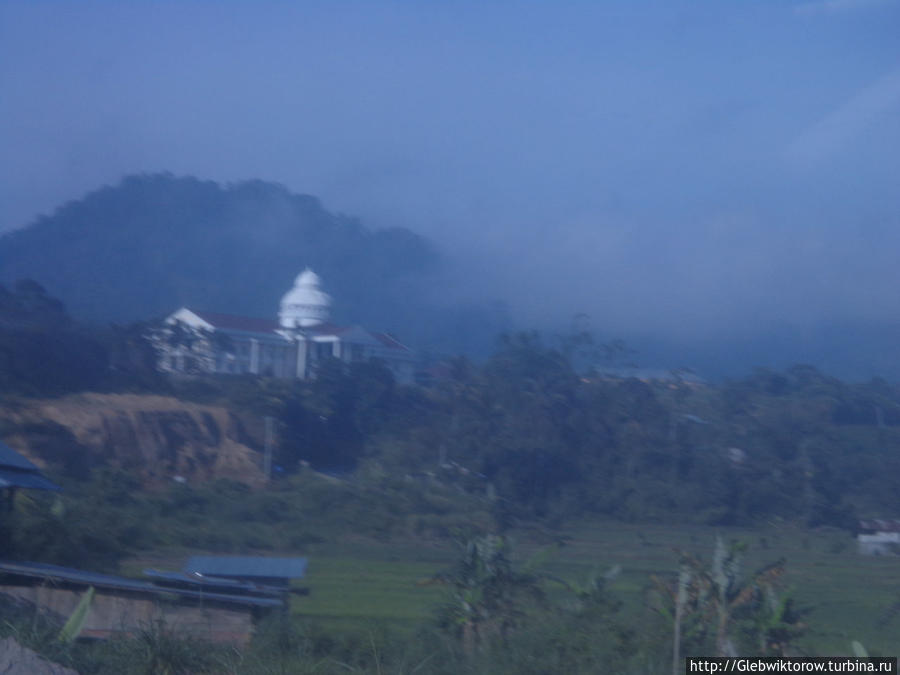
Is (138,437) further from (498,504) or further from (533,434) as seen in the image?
(533,434)

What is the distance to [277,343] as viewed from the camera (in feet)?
185

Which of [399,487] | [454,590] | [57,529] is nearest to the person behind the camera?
[454,590]

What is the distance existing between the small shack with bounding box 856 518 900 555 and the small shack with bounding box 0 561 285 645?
28.3 m

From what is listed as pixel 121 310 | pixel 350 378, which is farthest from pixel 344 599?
pixel 121 310

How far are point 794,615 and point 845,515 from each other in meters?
32.6

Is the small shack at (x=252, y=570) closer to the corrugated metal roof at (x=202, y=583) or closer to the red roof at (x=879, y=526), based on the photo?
the corrugated metal roof at (x=202, y=583)

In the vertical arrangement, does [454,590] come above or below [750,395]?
below

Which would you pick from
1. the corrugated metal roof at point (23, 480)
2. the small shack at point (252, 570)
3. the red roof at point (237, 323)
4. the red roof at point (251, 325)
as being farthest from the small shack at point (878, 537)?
the red roof at point (237, 323)

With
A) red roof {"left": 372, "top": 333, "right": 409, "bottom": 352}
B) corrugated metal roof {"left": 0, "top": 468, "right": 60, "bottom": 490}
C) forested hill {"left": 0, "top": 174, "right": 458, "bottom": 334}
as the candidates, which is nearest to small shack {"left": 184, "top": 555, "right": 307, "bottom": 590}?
corrugated metal roof {"left": 0, "top": 468, "right": 60, "bottom": 490}

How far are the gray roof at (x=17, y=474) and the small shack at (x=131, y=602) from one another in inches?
130

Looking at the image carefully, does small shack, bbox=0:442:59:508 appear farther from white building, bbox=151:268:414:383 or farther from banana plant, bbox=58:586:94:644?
white building, bbox=151:268:414:383

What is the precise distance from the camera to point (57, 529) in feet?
58.4

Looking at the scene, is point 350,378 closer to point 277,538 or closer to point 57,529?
point 277,538

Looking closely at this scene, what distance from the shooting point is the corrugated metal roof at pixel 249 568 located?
51.1 ft
